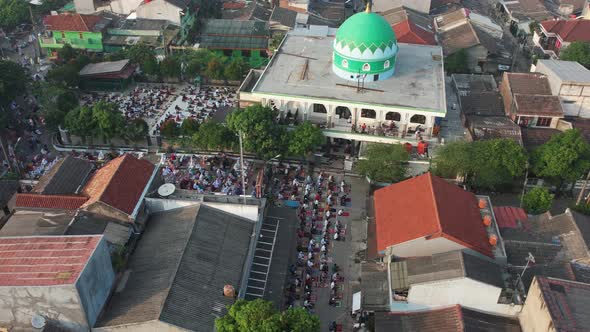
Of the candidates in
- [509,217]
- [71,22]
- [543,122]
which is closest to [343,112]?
[509,217]

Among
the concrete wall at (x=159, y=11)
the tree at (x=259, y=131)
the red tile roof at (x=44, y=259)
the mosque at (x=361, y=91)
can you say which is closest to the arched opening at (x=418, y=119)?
the mosque at (x=361, y=91)

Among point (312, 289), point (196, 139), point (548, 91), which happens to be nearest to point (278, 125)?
point (196, 139)

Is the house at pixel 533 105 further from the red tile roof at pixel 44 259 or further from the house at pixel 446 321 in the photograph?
the red tile roof at pixel 44 259

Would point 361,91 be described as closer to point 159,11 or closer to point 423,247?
point 423,247

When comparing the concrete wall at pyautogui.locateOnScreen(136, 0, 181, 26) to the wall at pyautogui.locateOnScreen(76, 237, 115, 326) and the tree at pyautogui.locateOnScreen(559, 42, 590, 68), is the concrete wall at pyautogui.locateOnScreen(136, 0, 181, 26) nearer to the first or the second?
the wall at pyautogui.locateOnScreen(76, 237, 115, 326)

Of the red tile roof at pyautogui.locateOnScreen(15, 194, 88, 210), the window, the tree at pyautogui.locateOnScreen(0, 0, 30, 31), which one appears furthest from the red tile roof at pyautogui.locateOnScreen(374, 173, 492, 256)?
the tree at pyautogui.locateOnScreen(0, 0, 30, 31)

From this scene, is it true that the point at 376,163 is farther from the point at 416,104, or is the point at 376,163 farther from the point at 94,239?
the point at 94,239
